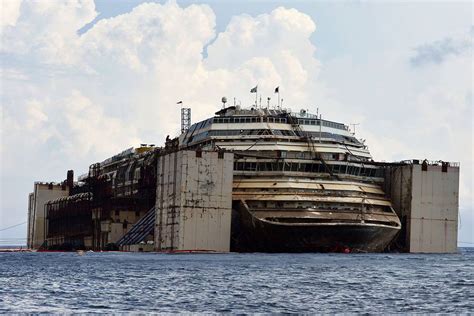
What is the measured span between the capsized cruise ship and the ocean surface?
11.9 m

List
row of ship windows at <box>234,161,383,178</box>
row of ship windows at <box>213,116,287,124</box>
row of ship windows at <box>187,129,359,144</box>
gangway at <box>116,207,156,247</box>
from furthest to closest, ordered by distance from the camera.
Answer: row of ship windows at <box>213,116,287,124</box> < gangway at <box>116,207,156,247</box> < row of ship windows at <box>187,129,359,144</box> < row of ship windows at <box>234,161,383,178</box>

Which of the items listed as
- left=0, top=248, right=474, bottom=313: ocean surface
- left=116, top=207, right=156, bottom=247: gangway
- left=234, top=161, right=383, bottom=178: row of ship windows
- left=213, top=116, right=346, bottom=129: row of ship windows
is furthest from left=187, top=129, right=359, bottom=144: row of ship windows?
left=0, top=248, right=474, bottom=313: ocean surface

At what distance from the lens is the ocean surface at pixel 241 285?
70.6 meters

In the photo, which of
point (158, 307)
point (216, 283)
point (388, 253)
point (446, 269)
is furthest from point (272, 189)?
point (158, 307)

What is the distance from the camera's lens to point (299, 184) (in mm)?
142125

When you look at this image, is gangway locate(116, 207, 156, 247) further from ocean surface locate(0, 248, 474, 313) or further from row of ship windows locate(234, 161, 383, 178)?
ocean surface locate(0, 248, 474, 313)

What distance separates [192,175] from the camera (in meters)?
136

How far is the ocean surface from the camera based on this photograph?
70.6 metres

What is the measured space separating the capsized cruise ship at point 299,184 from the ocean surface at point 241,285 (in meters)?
11.9

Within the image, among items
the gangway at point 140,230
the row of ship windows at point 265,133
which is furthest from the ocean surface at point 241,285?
the row of ship windows at point 265,133

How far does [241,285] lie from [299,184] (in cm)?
5742

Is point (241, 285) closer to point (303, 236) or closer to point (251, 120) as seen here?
point (303, 236)

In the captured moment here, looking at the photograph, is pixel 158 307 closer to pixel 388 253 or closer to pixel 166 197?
pixel 166 197

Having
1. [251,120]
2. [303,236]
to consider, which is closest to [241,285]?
[303,236]
